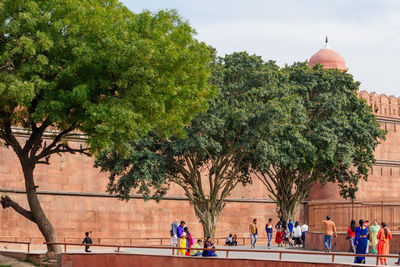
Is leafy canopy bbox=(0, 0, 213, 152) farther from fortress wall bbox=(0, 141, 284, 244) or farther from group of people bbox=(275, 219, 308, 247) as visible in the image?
fortress wall bbox=(0, 141, 284, 244)

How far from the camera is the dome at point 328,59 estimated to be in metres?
41.0

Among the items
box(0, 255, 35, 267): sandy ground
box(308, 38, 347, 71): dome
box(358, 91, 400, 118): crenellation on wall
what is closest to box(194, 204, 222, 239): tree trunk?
box(0, 255, 35, 267): sandy ground

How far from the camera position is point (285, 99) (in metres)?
26.3

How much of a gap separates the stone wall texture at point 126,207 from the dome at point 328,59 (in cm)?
316

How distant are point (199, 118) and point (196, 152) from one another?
174 centimetres

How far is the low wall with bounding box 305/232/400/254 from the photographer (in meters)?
23.0


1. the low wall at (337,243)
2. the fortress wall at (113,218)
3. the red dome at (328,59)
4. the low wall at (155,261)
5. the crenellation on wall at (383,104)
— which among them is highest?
the red dome at (328,59)

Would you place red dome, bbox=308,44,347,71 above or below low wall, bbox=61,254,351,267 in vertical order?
above

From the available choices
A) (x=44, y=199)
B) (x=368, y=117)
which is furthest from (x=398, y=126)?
(x=44, y=199)

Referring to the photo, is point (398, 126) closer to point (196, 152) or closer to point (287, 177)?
point (287, 177)

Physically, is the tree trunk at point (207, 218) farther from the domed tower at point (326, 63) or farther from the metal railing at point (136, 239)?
the domed tower at point (326, 63)

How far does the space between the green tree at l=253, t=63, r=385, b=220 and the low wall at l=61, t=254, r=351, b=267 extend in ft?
31.8

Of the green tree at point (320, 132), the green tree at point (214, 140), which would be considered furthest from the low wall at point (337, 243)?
the green tree at point (214, 140)

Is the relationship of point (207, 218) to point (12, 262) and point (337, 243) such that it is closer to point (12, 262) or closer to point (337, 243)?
point (337, 243)
